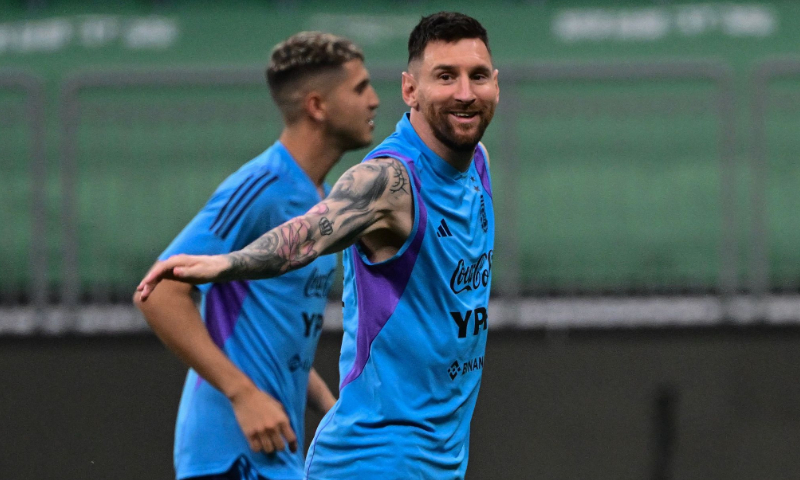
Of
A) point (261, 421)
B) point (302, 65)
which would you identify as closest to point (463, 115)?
point (261, 421)

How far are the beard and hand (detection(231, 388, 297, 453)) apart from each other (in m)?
1.00

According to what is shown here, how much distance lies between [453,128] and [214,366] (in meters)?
1.07

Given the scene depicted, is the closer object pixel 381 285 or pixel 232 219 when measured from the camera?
pixel 381 285

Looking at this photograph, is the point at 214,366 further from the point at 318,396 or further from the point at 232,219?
the point at 318,396

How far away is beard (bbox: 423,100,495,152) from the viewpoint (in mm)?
2865

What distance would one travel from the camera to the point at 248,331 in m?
3.55

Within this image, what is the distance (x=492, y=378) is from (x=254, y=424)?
3120mm

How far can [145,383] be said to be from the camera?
6.17 metres

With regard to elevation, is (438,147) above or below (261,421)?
above

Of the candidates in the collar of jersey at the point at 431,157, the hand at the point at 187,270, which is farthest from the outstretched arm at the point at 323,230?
the collar of jersey at the point at 431,157

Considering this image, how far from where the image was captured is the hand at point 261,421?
3.29 meters

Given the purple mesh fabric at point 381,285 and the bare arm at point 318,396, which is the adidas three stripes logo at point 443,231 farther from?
the bare arm at point 318,396

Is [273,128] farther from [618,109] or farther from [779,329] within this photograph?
[779,329]

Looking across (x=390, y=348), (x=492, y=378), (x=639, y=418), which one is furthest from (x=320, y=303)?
(x=639, y=418)
